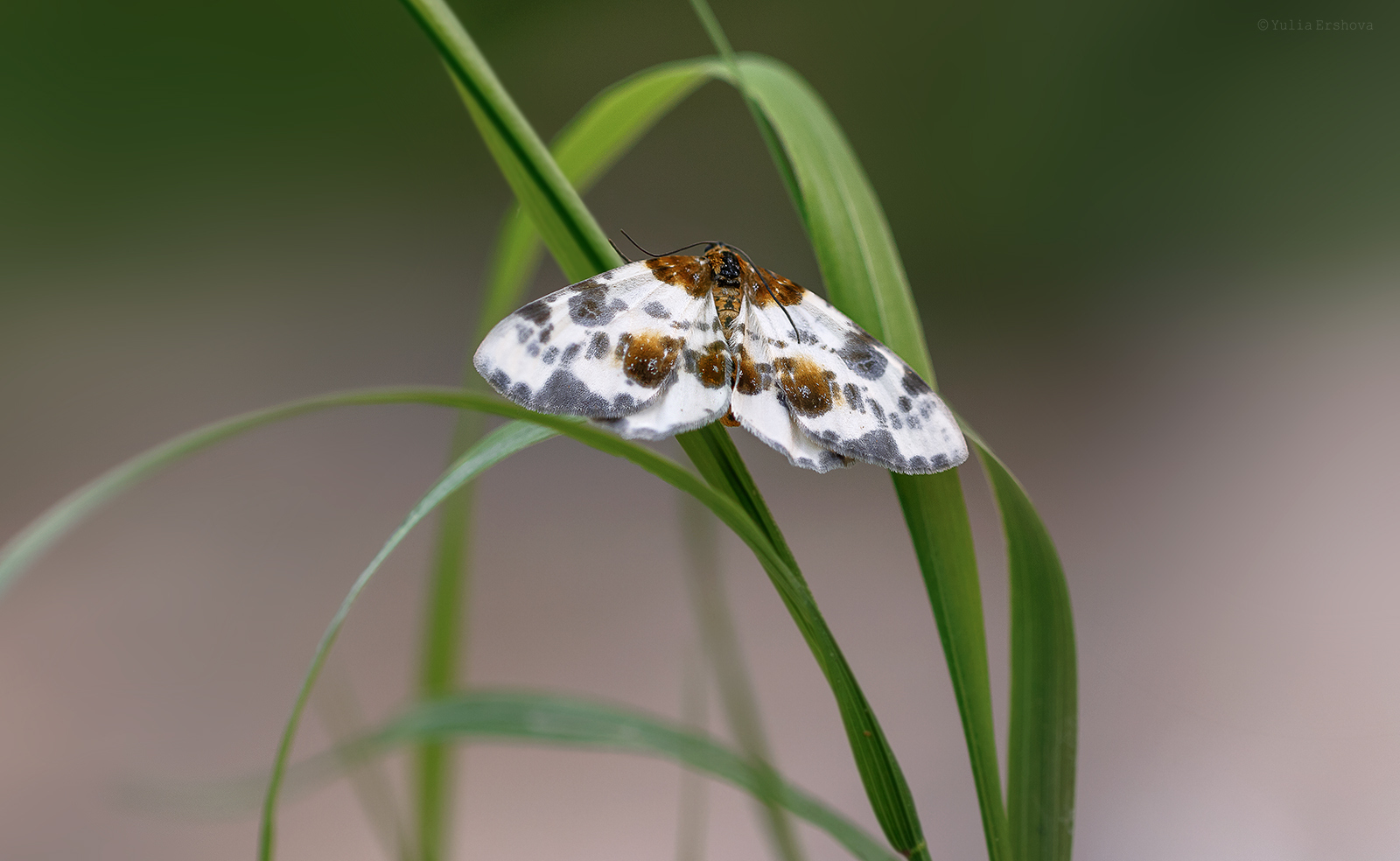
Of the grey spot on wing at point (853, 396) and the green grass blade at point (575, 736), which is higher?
the grey spot on wing at point (853, 396)

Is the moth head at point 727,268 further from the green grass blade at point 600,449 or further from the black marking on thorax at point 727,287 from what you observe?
the green grass blade at point 600,449

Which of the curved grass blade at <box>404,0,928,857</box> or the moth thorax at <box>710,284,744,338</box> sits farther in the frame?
the moth thorax at <box>710,284,744,338</box>

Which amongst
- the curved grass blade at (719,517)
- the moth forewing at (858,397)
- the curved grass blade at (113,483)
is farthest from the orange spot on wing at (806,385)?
the curved grass blade at (113,483)

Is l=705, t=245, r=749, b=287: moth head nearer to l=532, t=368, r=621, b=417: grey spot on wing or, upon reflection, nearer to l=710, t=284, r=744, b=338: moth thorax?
l=710, t=284, r=744, b=338: moth thorax

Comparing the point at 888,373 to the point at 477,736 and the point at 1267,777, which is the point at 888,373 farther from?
the point at 1267,777

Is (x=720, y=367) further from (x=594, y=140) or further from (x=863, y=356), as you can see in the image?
(x=594, y=140)

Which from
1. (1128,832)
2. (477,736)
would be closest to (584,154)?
(477,736)

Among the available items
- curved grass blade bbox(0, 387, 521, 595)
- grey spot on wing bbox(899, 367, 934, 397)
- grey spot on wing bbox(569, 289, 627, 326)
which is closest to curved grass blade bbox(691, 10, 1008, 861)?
grey spot on wing bbox(899, 367, 934, 397)
